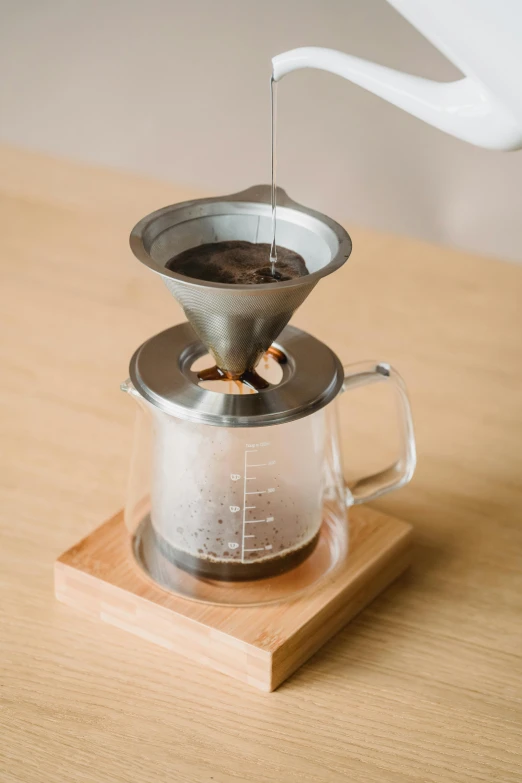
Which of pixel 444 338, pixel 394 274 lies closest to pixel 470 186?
pixel 394 274

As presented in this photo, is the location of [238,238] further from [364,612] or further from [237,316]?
[364,612]

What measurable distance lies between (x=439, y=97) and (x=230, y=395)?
0.22 m

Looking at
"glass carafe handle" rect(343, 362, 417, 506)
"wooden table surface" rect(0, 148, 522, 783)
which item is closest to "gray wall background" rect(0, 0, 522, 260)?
"wooden table surface" rect(0, 148, 522, 783)

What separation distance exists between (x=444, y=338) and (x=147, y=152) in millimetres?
700

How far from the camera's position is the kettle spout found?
0.60 metres

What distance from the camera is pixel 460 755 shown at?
0.63m

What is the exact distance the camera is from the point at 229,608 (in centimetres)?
69

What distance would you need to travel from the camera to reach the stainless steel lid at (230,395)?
0.66 meters

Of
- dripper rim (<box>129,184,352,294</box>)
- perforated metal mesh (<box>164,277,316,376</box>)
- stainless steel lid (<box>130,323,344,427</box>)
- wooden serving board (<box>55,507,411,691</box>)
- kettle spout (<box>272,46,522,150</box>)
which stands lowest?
wooden serving board (<box>55,507,411,691</box>)

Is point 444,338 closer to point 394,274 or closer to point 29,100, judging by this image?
point 394,274

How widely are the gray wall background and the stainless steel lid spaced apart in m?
0.76

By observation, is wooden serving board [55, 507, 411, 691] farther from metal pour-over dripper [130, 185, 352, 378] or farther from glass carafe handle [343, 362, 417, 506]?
metal pour-over dripper [130, 185, 352, 378]

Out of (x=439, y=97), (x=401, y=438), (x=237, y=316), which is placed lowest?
(x=401, y=438)

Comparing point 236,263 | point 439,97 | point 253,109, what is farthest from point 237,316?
point 253,109
